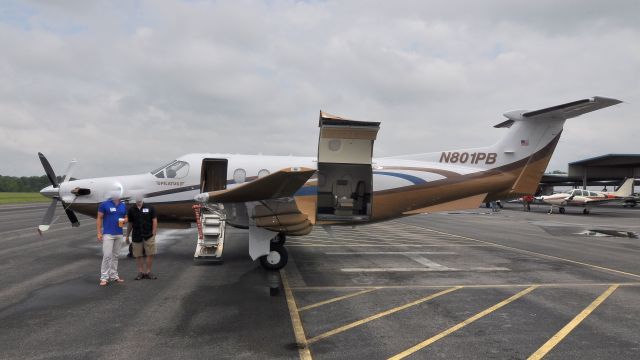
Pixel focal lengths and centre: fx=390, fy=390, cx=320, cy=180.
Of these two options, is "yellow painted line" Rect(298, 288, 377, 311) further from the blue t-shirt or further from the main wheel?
the blue t-shirt

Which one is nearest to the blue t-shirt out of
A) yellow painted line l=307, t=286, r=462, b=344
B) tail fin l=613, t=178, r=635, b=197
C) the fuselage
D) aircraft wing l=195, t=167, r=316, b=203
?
aircraft wing l=195, t=167, r=316, b=203

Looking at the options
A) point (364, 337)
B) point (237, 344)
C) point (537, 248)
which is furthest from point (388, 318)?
point (537, 248)

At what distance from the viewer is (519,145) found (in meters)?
13.1

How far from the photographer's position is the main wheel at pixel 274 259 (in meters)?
10.1

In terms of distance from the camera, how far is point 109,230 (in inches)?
335

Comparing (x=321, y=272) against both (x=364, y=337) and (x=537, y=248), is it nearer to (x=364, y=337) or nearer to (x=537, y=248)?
(x=364, y=337)

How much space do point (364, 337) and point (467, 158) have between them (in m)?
9.10

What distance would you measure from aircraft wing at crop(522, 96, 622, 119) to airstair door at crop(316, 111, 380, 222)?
6153mm

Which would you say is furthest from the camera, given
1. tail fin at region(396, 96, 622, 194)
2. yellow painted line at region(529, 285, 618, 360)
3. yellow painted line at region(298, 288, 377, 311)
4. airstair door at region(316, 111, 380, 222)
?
tail fin at region(396, 96, 622, 194)

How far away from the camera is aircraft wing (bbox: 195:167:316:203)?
8.30m

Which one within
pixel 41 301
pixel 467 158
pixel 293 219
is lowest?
pixel 41 301

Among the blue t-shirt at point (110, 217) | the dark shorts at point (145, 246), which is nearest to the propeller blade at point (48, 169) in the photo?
the blue t-shirt at point (110, 217)

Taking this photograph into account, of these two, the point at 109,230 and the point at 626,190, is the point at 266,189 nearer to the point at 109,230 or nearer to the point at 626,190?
the point at 109,230

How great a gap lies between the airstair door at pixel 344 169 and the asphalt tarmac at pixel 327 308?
1.55 meters
